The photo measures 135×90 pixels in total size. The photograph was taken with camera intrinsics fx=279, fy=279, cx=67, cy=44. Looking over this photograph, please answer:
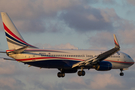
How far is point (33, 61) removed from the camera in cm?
4906

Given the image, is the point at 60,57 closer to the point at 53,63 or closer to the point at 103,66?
the point at 53,63

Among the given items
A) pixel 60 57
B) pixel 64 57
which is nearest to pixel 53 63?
pixel 60 57

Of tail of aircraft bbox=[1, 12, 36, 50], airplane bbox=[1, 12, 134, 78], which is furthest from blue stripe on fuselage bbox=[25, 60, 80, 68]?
tail of aircraft bbox=[1, 12, 36, 50]

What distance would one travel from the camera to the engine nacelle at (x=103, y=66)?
53000 millimetres

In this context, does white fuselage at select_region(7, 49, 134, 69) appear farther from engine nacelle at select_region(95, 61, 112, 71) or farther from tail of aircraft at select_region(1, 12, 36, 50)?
engine nacelle at select_region(95, 61, 112, 71)

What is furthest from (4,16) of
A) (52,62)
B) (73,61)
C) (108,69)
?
(108,69)

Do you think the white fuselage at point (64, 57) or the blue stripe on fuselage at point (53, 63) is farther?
the blue stripe on fuselage at point (53, 63)

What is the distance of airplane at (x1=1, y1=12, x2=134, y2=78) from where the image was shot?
4819 cm

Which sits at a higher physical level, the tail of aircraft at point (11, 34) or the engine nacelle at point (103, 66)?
the tail of aircraft at point (11, 34)

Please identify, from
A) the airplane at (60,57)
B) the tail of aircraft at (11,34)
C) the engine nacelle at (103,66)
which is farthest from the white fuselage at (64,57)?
the engine nacelle at (103,66)

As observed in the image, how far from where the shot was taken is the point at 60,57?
51.5 meters

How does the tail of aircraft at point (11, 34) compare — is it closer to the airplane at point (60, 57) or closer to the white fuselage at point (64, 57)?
the airplane at point (60, 57)

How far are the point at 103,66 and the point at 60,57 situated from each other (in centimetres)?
853

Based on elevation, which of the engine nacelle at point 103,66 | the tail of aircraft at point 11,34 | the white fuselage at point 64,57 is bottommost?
the engine nacelle at point 103,66
